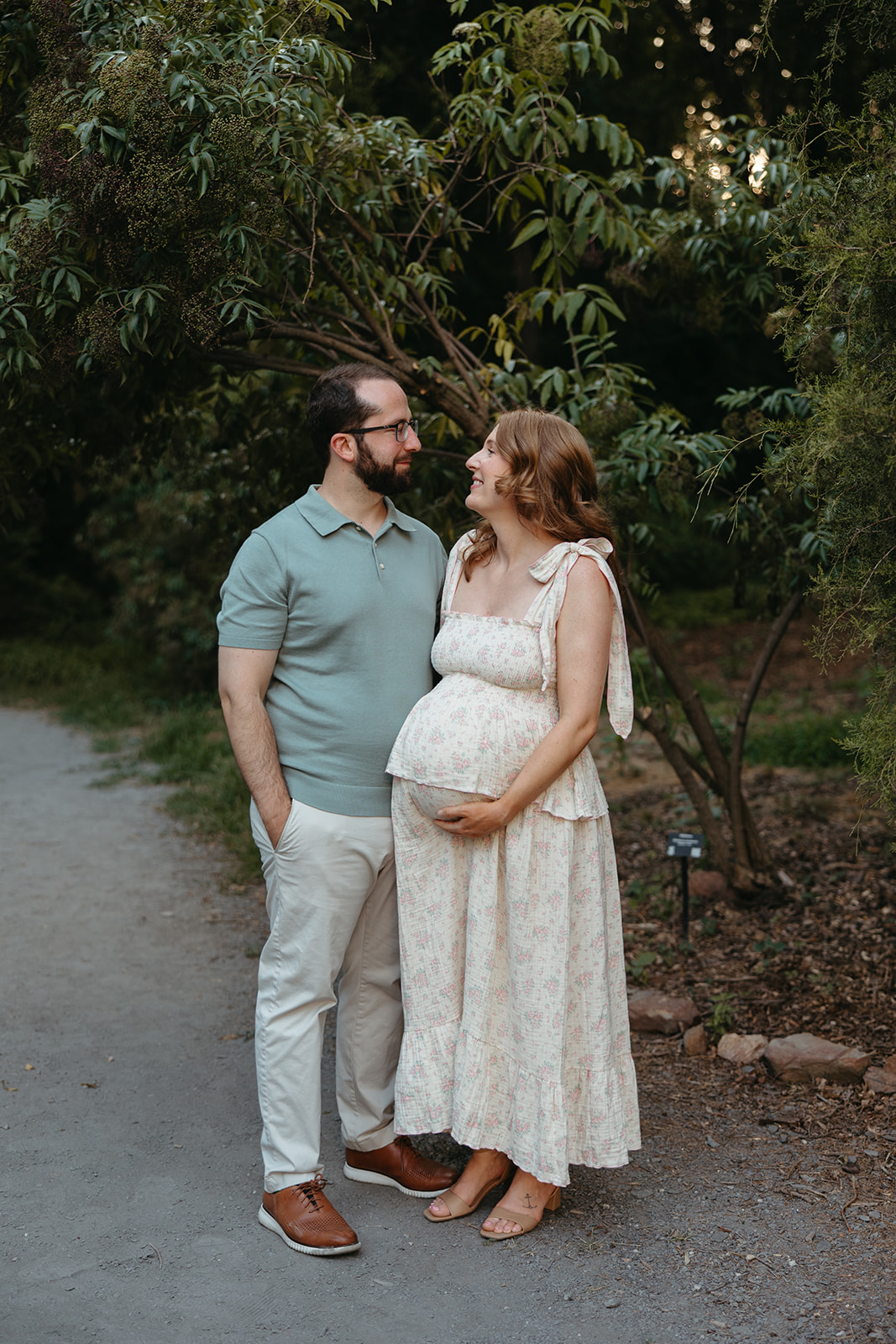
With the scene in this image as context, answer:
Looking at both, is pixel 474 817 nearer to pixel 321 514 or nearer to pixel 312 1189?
pixel 321 514

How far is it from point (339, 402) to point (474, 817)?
1.15 m

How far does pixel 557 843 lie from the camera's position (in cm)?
296

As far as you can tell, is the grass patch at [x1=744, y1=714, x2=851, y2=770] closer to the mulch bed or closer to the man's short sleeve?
the mulch bed

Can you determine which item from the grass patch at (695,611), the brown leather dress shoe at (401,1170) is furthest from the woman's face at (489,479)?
the grass patch at (695,611)

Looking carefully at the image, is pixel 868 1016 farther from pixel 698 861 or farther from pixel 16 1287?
pixel 16 1287

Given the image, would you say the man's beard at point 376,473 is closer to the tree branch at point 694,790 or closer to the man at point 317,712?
the man at point 317,712

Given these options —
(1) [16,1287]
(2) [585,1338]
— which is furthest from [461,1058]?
(1) [16,1287]

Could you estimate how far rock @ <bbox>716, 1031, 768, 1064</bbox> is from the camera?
3.99m

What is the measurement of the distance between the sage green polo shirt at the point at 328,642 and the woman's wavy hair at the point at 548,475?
0.43 meters

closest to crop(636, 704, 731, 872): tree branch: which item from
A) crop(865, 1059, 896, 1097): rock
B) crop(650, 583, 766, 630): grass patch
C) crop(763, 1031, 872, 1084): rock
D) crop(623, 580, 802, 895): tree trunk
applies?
crop(623, 580, 802, 895): tree trunk

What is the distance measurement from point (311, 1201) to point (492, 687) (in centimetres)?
140

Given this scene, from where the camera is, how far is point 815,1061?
3824 millimetres

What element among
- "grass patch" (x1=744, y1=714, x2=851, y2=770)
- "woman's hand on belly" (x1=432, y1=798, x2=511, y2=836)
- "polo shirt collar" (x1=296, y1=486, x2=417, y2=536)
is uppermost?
"polo shirt collar" (x1=296, y1=486, x2=417, y2=536)

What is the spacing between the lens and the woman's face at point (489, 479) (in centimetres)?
301
